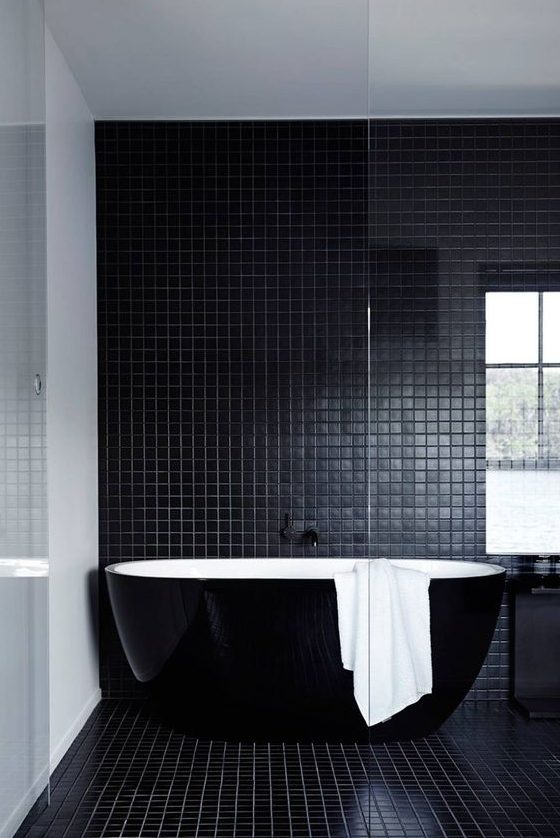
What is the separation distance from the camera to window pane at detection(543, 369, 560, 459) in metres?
2.63

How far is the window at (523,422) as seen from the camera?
103 inches

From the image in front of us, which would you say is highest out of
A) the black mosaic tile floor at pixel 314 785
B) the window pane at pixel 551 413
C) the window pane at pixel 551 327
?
the window pane at pixel 551 327

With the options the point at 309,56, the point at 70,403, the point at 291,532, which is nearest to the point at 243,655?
the point at 291,532

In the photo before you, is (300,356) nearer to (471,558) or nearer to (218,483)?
(218,483)

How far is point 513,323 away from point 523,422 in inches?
10.9

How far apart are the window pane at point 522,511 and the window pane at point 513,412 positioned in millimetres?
68

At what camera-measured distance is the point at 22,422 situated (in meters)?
3.29

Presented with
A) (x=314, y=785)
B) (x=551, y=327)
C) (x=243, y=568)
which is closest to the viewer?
(x=551, y=327)

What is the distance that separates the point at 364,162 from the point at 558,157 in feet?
8.04

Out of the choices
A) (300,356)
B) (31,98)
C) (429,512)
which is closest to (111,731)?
(300,356)

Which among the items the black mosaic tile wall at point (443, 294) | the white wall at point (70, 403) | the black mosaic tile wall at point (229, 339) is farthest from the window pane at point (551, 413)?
the black mosaic tile wall at point (229, 339)

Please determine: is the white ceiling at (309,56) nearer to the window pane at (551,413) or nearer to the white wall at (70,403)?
the white wall at (70,403)

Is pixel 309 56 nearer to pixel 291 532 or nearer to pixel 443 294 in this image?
pixel 443 294

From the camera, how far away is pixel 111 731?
4426mm
